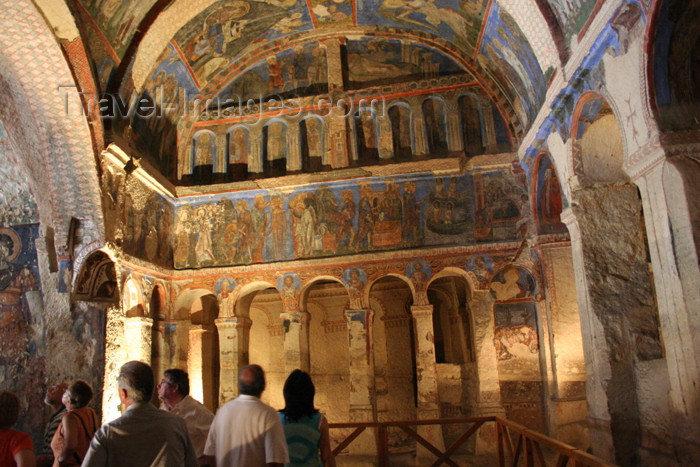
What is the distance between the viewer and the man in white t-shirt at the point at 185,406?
385 cm

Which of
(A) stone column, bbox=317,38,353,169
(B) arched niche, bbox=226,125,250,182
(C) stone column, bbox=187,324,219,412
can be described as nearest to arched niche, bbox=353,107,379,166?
(A) stone column, bbox=317,38,353,169

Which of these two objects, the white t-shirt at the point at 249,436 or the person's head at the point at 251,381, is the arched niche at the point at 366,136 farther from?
the white t-shirt at the point at 249,436

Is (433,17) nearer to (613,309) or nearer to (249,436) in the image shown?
(613,309)

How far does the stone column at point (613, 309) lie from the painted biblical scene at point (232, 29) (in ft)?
22.6

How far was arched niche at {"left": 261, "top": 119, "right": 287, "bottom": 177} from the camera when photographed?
12.2m

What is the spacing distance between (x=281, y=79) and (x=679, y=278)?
9443 millimetres

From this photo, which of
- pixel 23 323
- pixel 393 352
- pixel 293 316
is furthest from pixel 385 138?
pixel 23 323

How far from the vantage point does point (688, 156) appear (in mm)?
5496

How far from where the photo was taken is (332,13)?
1135cm

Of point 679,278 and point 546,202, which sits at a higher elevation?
point 546,202

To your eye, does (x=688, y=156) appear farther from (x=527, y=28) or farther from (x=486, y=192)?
(x=486, y=192)

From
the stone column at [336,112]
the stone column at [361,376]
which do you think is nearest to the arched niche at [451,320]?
the stone column at [361,376]

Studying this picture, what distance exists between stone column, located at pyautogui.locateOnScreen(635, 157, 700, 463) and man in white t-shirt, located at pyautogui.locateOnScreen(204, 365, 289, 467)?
13.5 ft

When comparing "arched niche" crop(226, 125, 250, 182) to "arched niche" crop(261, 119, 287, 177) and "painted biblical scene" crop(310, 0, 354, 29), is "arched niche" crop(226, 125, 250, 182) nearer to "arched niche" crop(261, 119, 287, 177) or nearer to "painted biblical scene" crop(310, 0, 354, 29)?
"arched niche" crop(261, 119, 287, 177)
